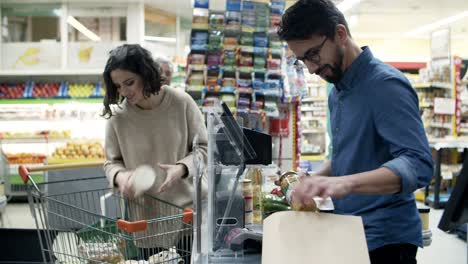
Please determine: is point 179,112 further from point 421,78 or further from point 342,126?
point 421,78

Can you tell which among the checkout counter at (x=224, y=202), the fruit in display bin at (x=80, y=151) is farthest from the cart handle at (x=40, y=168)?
the fruit in display bin at (x=80, y=151)

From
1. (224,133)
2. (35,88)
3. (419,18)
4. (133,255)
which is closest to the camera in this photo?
(224,133)

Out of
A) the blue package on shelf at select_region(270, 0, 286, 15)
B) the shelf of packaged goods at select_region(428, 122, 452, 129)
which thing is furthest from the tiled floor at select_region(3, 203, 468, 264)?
the blue package on shelf at select_region(270, 0, 286, 15)

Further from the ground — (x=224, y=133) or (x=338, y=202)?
(x=224, y=133)

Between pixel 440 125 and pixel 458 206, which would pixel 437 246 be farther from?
pixel 458 206

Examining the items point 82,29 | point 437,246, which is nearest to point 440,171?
point 437,246

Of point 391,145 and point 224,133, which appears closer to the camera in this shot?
point 391,145

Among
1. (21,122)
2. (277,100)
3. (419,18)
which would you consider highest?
(419,18)

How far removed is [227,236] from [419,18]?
41.2ft

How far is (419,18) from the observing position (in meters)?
12.6

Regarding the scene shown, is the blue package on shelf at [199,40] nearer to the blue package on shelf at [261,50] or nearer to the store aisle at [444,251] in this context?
the blue package on shelf at [261,50]

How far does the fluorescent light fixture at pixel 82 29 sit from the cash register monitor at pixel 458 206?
8916 millimetres

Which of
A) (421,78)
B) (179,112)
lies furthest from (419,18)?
(179,112)

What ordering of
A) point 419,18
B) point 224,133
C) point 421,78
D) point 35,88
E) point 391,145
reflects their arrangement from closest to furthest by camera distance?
point 391,145 → point 224,133 → point 35,88 → point 421,78 → point 419,18
